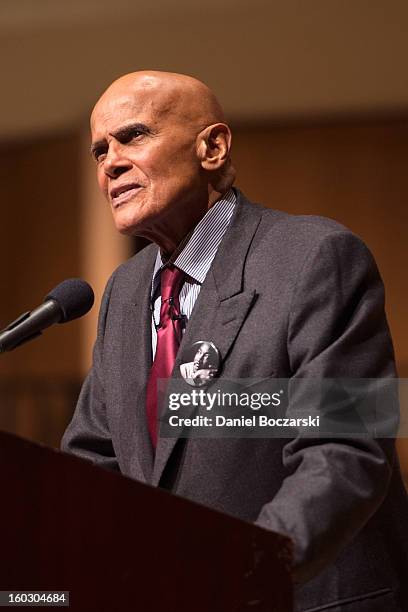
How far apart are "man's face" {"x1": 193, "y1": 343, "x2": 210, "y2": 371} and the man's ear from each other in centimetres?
31

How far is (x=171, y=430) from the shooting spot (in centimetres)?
154

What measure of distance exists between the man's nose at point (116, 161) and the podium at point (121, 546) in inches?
24.6

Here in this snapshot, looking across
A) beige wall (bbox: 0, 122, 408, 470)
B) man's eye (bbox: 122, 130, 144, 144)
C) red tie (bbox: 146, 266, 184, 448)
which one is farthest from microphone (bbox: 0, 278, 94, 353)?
beige wall (bbox: 0, 122, 408, 470)

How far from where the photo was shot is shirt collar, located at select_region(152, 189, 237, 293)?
166 cm

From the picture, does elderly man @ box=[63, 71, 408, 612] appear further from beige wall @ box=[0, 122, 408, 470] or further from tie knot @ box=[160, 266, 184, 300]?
beige wall @ box=[0, 122, 408, 470]

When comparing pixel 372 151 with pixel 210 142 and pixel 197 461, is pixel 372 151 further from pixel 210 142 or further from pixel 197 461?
pixel 197 461

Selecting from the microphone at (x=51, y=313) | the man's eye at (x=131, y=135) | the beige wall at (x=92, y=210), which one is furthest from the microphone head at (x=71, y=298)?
the beige wall at (x=92, y=210)

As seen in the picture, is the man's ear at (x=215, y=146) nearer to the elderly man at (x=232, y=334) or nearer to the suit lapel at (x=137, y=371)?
the elderly man at (x=232, y=334)

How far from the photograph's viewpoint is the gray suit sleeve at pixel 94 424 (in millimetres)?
1738

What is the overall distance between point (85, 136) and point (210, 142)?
2181 mm

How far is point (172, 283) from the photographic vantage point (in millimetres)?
1684

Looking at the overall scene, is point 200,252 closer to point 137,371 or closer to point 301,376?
point 137,371

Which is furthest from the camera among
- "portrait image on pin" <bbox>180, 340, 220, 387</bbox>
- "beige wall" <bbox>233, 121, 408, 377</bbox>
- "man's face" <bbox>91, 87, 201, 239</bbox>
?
"beige wall" <bbox>233, 121, 408, 377</bbox>

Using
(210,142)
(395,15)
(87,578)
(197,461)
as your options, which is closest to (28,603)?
(87,578)
